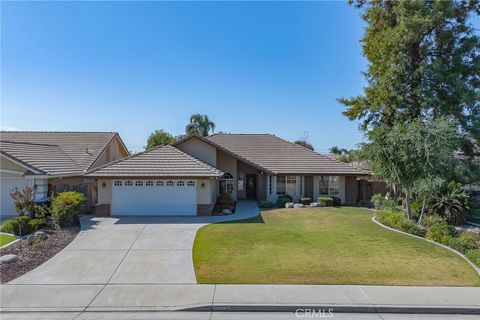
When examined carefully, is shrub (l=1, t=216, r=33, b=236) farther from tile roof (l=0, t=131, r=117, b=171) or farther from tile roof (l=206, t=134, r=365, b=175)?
tile roof (l=206, t=134, r=365, b=175)

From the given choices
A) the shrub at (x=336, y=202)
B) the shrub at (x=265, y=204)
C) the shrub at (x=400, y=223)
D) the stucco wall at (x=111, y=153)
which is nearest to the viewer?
the shrub at (x=400, y=223)

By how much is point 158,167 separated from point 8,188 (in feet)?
27.6

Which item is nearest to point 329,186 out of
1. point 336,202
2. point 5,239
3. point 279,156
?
point 336,202

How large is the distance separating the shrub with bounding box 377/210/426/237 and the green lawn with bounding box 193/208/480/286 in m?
0.74

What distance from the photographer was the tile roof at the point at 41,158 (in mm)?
18652

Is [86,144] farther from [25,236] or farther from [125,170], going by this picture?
[25,236]

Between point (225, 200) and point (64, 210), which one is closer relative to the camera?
point (64, 210)

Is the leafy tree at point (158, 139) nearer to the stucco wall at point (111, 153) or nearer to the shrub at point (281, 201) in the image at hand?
the stucco wall at point (111, 153)

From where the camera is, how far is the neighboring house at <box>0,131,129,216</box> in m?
18.4

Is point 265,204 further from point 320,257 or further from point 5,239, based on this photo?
point 5,239

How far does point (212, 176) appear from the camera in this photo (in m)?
18.4

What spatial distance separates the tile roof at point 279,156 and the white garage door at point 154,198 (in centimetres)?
792

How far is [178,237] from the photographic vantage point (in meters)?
13.5

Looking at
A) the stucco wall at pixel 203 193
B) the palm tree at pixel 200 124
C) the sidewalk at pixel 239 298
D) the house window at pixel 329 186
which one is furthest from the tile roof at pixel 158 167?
the palm tree at pixel 200 124
